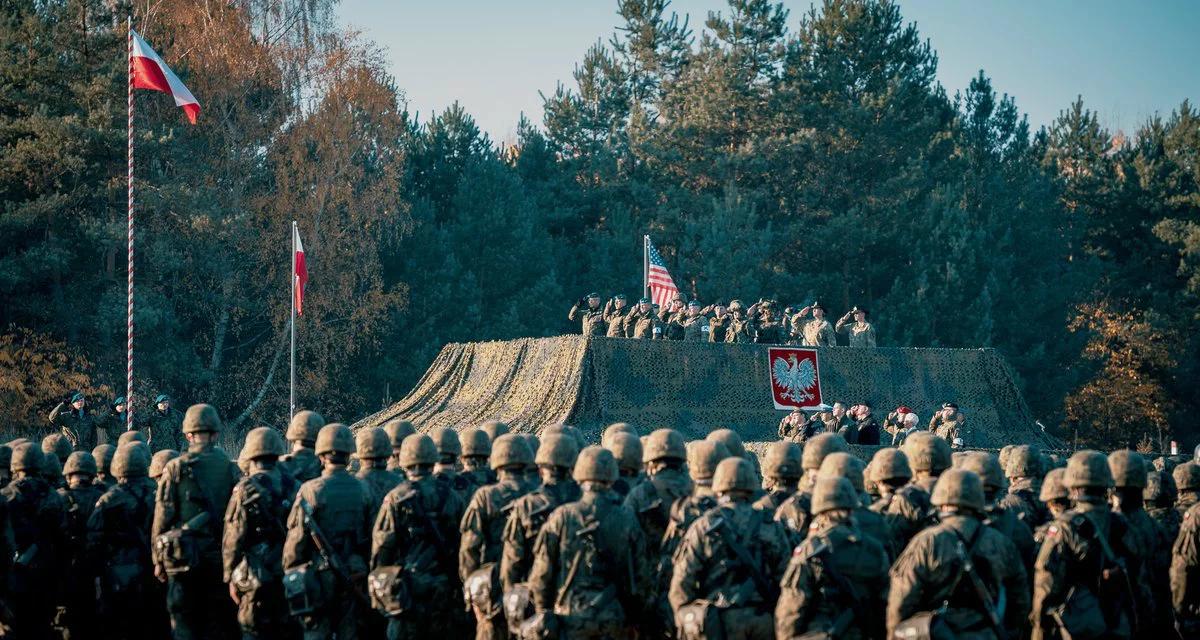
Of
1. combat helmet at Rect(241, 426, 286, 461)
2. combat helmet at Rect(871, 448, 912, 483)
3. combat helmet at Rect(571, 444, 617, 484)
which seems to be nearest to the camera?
combat helmet at Rect(571, 444, 617, 484)

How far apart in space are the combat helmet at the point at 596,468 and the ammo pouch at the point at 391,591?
1.74m

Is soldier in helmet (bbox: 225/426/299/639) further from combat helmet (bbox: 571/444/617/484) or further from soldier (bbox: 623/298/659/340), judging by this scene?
soldier (bbox: 623/298/659/340)

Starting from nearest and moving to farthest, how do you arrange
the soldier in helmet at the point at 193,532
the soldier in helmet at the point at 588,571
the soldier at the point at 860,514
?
the soldier at the point at 860,514
the soldier in helmet at the point at 588,571
the soldier in helmet at the point at 193,532

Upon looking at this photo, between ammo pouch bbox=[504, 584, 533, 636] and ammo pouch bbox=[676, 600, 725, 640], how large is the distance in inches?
42.9

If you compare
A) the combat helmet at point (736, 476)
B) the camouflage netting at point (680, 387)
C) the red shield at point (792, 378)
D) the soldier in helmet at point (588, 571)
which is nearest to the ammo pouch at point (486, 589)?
the soldier in helmet at point (588, 571)

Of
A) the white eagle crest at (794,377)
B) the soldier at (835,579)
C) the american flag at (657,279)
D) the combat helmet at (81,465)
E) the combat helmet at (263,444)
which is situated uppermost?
the american flag at (657,279)

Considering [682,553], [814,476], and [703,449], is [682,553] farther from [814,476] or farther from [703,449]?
[814,476]

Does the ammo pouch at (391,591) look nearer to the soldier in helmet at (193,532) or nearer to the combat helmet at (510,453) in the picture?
the combat helmet at (510,453)

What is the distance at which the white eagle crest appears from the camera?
26875 mm

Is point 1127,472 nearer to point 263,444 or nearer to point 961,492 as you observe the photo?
point 961,492

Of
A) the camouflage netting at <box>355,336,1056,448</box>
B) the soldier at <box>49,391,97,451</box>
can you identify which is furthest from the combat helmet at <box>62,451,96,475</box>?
the camouflage netting at <box>355,336,1056,448</box>

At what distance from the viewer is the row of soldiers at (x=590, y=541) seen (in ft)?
27.5

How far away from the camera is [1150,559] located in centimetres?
1027

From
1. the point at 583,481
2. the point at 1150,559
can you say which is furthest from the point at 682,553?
the point at 1150,559
